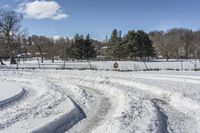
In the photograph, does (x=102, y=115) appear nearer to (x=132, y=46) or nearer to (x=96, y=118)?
(x=96, y=118)

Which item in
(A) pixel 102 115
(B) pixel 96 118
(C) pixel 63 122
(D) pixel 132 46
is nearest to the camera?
(C) pixel 63 122

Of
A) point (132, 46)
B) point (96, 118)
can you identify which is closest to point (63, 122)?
point (96, 118)

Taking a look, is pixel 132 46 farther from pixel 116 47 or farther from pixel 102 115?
pixel 102 115

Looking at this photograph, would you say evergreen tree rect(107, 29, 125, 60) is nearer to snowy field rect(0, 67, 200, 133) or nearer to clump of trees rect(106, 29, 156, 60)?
clump of trees rect(106, 29, 156, 60)

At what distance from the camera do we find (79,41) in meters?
88.2

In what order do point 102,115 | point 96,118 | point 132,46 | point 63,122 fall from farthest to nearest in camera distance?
1. point 132,46
2. point 102,115
3. point 96,118
4. point 63,122

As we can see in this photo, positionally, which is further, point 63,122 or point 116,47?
point 116,47

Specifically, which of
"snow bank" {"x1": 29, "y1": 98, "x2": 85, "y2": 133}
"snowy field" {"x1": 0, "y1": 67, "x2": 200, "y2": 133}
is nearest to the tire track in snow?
"snowy field" {"x1": 0, "y1": 67, "x2": 200, "y2": 133}

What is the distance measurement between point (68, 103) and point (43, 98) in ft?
6.83

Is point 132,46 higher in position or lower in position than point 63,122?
higher

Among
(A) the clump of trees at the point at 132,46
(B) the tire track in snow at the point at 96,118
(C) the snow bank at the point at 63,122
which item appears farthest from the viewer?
(A) the clump of trees at the point at 132,46

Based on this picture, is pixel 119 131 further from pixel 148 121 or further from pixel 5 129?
pixel 5 129

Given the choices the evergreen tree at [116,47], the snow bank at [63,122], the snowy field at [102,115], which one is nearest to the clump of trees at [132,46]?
the evergreen tree at [116,47]

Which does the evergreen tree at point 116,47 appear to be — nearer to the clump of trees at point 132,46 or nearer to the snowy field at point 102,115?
the clump of trees at point 132,46
